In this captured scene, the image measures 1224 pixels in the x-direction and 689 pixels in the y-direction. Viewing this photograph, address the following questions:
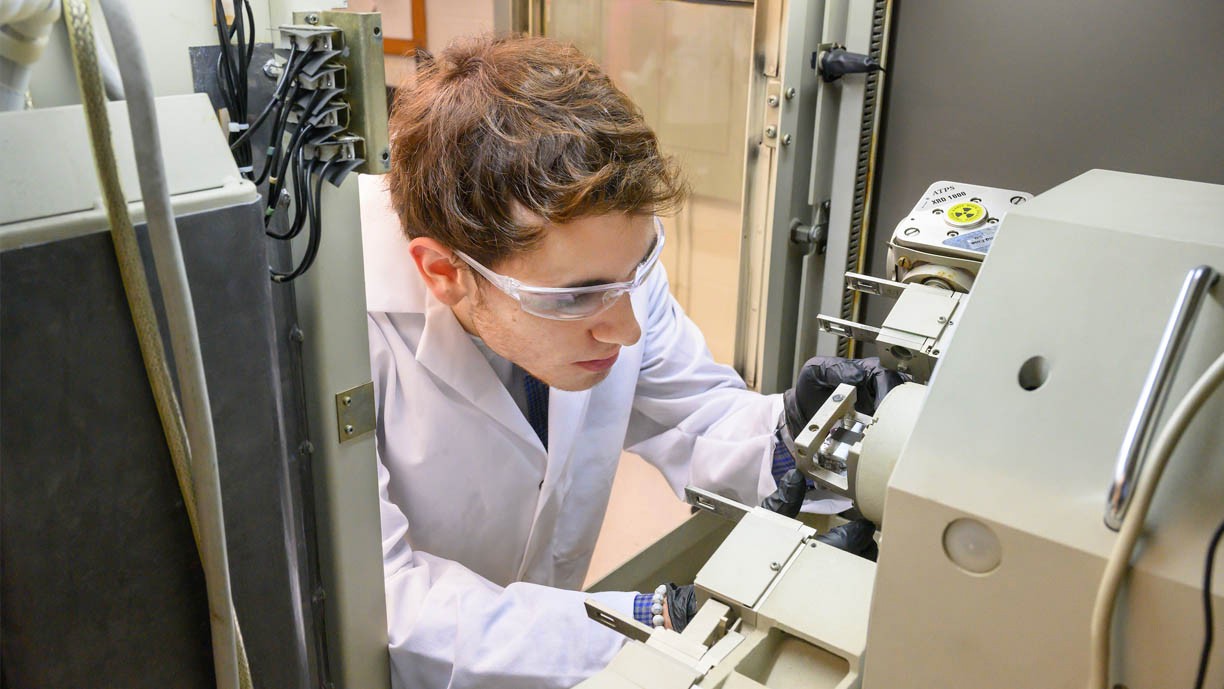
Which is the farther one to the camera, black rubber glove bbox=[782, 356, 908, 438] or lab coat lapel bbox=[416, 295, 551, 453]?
lab coat lapel bbox=[416, 295, 551, 453]

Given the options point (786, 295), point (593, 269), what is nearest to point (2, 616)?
point (593, 269)

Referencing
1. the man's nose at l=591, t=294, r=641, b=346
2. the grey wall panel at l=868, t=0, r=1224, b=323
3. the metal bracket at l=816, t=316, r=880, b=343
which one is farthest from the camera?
the grey wall panel at l=868, t=0, r=1224, b=323

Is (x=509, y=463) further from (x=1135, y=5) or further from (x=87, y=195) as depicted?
(x=1135, y=5)

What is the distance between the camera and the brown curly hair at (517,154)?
1.23 metres

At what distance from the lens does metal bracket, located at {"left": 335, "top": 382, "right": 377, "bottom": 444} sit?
0.97 metres

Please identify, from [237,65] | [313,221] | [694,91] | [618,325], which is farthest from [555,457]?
[694,91]

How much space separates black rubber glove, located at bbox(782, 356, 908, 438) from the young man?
0.64ft

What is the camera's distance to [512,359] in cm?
143

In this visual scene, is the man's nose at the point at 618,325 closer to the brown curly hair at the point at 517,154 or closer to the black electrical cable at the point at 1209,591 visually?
the brown curly hair at the point at 517,154

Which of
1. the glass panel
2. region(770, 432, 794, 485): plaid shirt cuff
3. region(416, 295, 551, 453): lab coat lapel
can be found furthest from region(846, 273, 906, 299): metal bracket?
the glass panel

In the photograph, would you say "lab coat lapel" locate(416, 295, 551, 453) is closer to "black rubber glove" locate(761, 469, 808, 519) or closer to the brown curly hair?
the brown curly hair

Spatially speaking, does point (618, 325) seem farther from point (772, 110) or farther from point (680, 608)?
point (772, 110)

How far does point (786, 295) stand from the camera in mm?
2176

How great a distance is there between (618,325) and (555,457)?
34cm
